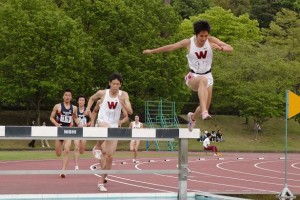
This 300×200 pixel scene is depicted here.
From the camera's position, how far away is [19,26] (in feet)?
163

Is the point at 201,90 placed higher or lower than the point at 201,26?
lower

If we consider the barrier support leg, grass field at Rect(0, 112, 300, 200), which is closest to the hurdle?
the barrier support leg

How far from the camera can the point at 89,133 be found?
9195 millimetres

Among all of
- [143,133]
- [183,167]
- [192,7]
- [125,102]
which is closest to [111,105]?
[125,102]

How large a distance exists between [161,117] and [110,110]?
3523 centimetres

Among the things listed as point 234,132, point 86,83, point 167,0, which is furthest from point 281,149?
point 167,0

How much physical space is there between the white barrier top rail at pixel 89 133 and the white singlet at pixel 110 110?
3485 mm

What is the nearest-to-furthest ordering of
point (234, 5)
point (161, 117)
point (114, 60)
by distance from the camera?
point (161, 117) → point (114, 60) → point (234, 5)

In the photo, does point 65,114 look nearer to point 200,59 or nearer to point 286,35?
point 200,59

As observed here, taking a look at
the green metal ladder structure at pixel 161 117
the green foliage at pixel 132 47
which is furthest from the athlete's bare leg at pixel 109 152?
the green foliage at pixel 132 47

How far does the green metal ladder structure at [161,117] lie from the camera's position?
47219mm

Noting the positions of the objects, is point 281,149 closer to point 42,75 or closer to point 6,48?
point 42,75

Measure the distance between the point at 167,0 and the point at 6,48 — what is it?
18.1m

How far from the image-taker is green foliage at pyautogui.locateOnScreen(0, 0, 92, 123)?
49406 mm
